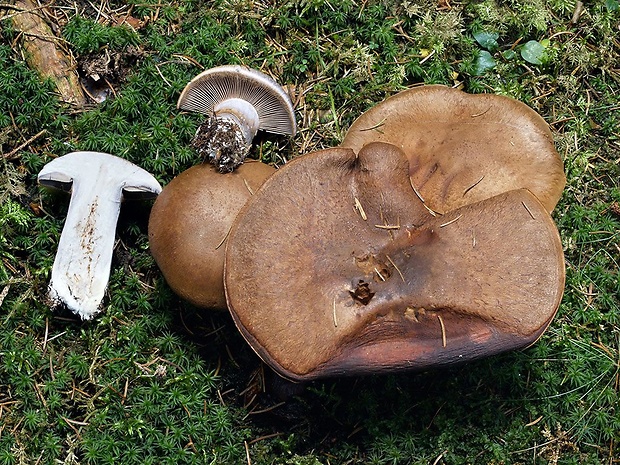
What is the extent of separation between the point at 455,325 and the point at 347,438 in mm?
1307

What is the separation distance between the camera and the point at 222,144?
11.7ft

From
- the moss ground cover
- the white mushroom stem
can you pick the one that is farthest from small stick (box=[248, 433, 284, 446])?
the white mushroom stem

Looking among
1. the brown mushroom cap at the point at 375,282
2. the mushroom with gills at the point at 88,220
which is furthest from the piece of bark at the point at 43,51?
the brown mushroom cap at the point at 375,282

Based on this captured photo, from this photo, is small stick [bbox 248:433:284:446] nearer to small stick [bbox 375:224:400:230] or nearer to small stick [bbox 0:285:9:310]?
small stick [bbox 375:224:400:230]

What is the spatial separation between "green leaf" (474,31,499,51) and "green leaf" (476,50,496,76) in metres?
0.05

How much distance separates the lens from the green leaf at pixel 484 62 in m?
4.17

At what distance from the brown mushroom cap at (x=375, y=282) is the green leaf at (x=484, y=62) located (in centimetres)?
137

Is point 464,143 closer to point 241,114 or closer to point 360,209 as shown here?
point 360,209

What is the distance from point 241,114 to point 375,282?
1.38m

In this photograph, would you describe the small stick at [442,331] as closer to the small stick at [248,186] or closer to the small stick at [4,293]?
the small stick at [248,186]

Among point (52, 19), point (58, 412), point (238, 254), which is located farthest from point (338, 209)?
point (52, 19)

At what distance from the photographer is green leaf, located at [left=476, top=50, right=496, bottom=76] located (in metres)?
4.17

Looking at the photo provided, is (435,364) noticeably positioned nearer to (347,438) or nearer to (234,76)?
(347,438)

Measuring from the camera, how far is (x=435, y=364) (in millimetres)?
3021
